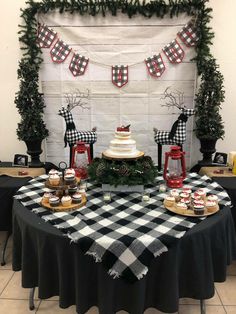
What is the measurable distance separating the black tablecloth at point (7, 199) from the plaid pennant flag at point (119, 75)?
54.8 inches

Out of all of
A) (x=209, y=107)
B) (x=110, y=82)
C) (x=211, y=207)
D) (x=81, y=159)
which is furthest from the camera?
(x=110, y=82)

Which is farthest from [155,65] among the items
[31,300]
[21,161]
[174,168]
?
[31,300]

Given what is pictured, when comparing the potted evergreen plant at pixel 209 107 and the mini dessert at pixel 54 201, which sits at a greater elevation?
the potted evergreen plant at pixel 209 107

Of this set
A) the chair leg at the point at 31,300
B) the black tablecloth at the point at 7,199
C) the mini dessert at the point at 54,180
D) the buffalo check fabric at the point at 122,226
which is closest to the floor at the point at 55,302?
the chair leg at the point at 31,300

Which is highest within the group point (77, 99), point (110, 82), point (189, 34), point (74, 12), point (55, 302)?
point (74, 12)

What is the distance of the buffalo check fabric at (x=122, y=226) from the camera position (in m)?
1.32

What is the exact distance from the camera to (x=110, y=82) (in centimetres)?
308

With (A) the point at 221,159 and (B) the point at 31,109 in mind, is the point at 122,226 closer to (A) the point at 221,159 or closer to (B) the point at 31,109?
(A) the point at 221,159

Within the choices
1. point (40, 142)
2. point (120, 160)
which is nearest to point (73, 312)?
point (120, 160)

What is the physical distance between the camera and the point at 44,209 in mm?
1685

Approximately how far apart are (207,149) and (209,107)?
42 cm

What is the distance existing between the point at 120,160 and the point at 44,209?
0.59m

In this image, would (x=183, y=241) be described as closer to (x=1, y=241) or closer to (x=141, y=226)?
(x=141, y=226)

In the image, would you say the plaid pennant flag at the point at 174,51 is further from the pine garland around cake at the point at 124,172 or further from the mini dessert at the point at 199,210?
the mini dessert at the point at 199,210
